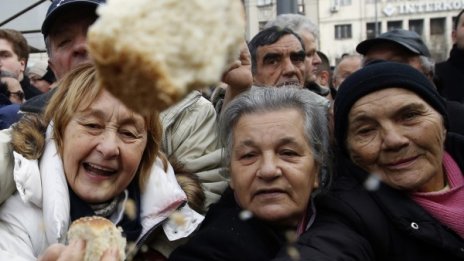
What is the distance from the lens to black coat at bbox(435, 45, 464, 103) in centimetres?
411

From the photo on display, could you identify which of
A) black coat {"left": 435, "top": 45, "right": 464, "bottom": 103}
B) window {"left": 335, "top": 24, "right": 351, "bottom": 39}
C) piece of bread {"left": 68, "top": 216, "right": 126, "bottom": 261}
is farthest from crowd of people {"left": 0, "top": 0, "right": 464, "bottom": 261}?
window {"left": 335, "top": 24, "right": 351, "bottom": 39}

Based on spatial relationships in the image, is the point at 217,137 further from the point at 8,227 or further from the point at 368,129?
the point at 8,227

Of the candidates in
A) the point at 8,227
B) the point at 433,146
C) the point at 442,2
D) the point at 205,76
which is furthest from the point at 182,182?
the point at 442,2

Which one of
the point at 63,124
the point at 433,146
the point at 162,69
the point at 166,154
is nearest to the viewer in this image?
the point at 162,69

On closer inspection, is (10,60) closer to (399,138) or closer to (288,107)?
(288,107)

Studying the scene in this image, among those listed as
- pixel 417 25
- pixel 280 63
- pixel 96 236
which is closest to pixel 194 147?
pixel 96 236

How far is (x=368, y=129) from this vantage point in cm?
232

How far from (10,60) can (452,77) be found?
10.1 ft

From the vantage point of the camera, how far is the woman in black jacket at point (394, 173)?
210cm

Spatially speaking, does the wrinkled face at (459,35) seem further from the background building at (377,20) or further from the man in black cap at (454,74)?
the background building at (377,20)

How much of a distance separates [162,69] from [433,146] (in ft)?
4.85

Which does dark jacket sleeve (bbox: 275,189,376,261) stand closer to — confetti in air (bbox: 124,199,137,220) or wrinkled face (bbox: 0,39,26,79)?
confetti in air (bbox: 124,199,137,220)

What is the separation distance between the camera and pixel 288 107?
7.57 feet

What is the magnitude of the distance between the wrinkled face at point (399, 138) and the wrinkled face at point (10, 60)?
9.11 ft
